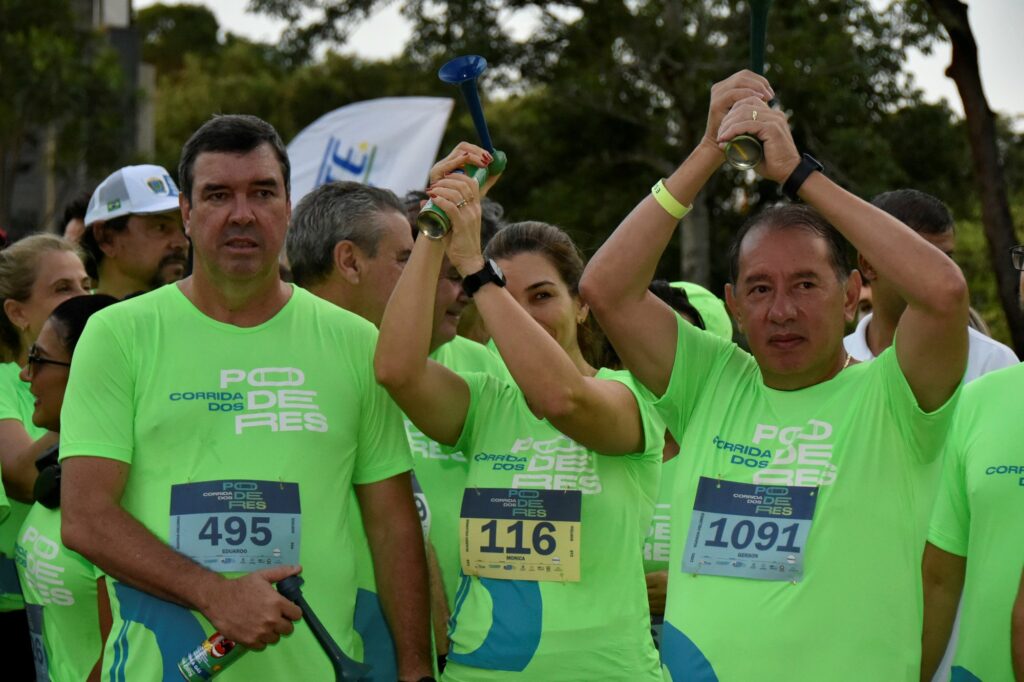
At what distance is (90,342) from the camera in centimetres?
356

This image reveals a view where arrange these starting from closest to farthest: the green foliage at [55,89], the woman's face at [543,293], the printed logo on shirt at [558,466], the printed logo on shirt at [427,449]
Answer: the printed logo on shirt at [558,466] → the woman's face at [543,293] → the printed logo on shirt at [427,449] → the green foliage at [55,89]

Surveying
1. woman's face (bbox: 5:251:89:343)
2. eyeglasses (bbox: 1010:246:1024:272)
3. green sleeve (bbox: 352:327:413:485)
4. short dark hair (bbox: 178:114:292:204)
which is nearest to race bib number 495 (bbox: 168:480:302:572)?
green sleeve (bbox: 352:327:413:485)

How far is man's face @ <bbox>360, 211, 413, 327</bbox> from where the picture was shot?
450 centimetres

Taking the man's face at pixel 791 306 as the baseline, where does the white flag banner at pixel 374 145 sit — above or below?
above

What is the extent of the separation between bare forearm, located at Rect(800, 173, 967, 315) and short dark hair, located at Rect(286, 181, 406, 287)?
5.27ft

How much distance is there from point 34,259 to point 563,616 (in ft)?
10.0

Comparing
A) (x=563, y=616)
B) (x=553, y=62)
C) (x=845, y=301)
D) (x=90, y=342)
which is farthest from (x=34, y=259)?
(x=553, y=62)

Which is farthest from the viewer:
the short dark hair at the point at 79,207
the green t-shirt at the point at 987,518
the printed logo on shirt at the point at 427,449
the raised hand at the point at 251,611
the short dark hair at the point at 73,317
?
the short dark hair at the point at 79,207

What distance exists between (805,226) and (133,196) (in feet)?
10.6

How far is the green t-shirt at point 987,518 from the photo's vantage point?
3.74 metres

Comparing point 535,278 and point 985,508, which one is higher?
point 535,278

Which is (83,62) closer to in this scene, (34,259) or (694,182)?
(34,259)

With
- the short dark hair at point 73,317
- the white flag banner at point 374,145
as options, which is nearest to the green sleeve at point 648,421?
the short dark hair at point 73,317

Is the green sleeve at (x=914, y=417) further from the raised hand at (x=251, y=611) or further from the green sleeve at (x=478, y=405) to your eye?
the raised hand at (x=251, y=611)
